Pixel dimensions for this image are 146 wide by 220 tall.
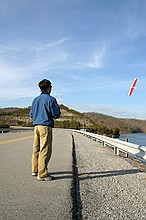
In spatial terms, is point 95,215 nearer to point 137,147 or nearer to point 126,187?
point 126,187

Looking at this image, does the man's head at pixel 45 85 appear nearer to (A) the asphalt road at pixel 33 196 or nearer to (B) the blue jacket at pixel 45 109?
(B) the blue jacket at pixel 45 109

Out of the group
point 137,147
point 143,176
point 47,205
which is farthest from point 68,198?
point 137,147

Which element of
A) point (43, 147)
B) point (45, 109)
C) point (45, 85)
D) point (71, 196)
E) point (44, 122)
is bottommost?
point (71, 196)

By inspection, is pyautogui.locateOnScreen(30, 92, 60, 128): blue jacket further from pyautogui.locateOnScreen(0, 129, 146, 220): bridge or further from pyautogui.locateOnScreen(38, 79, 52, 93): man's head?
pyautogui.locateOnScreen(0, 129, 146, 220): bridge

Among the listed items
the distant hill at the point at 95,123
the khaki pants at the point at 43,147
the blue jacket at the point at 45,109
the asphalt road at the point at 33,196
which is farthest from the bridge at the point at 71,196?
the distant hill at the point at 95,123

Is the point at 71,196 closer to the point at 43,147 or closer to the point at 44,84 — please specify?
the point at 43,147

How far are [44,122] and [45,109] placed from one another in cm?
28

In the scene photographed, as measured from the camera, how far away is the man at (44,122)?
6.20 meters

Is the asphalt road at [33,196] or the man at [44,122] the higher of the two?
the man at [44,122]

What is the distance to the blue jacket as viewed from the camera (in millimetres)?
6227

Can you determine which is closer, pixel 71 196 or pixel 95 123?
pixel 71 196

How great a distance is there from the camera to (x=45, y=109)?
6.25 m

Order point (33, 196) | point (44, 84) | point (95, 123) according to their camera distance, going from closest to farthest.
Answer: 1. point (33, 196)
2. point (44, 84)
3. point (95, 123)

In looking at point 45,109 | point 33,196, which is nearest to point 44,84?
point 45,109
